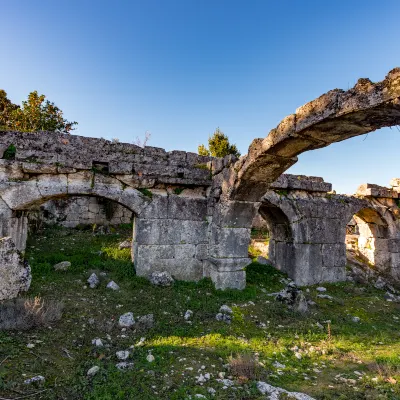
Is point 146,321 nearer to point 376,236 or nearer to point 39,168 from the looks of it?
point 39,168

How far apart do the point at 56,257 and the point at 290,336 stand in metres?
5.13

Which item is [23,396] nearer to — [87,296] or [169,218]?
[87,296]

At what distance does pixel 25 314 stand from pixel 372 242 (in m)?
10.3

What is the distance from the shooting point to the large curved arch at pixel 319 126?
A: 3058 millimetres

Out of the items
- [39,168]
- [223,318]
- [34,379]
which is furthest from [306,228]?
[34,379]

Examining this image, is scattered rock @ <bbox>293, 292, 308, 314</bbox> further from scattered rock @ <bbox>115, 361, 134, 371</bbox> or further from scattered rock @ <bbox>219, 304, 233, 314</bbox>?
scattered rock @ <bbox>115, 361, 134, 371</bbox>

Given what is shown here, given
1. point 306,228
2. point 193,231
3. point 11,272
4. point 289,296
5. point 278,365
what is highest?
point 306,228

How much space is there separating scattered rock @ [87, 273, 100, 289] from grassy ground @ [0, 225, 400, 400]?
0.39 ft

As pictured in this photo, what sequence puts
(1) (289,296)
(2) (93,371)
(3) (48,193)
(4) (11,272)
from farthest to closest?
(1) (289,296) → (3) (48,193) → (4) (11,272) → (2) (93,371)

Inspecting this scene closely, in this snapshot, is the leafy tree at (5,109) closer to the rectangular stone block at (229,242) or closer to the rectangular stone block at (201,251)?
the rectangular stone block at (201,251)

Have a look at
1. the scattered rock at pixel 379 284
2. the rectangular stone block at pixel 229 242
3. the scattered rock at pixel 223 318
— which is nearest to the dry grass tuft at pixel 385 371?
the scattered rock at pixel 223 318

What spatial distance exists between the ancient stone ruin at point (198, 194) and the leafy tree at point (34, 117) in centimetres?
955

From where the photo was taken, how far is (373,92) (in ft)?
10.0

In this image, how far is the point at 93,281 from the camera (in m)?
5.49
